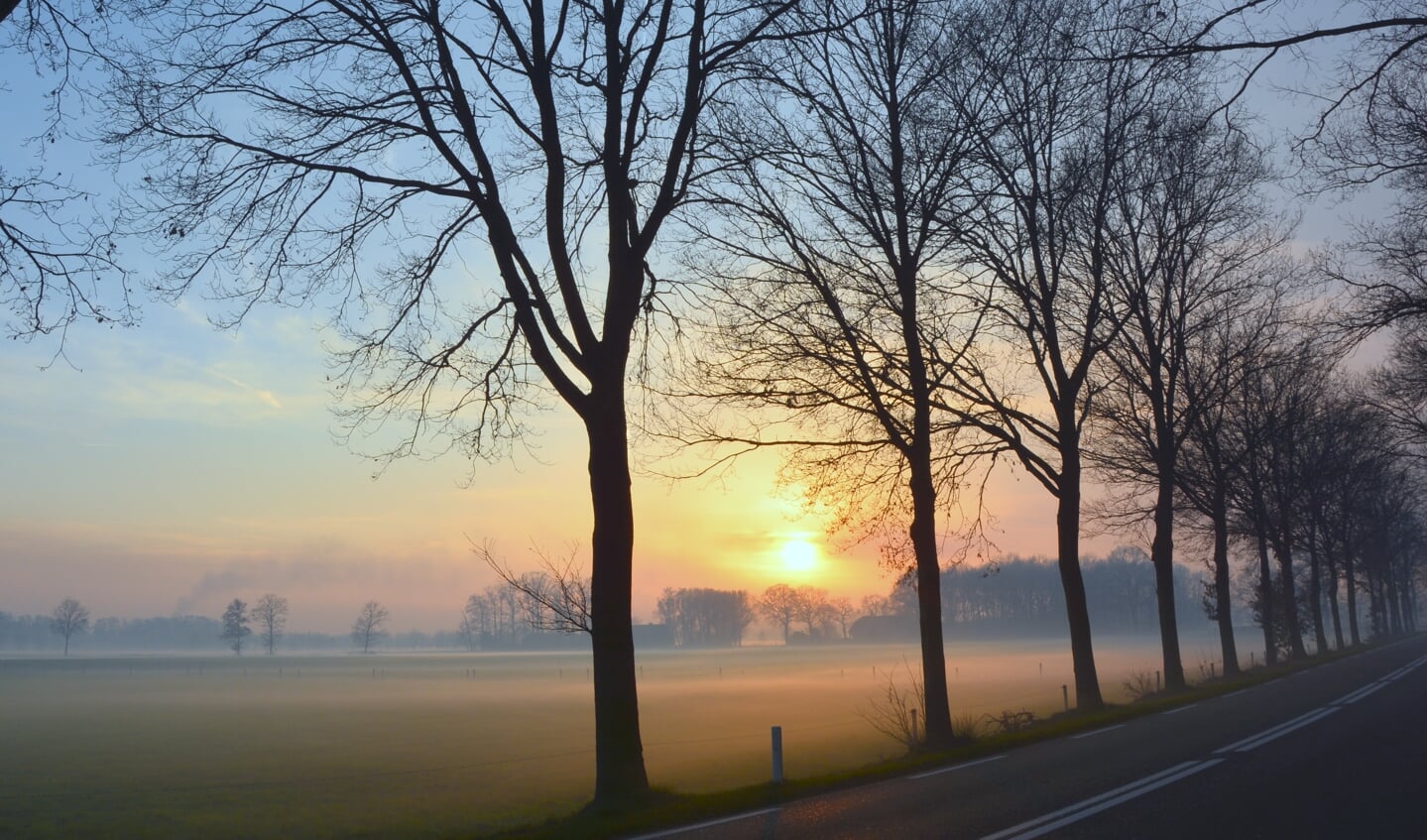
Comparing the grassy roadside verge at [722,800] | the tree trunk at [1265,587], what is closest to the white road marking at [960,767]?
the grassy roadside verge at [722,800]

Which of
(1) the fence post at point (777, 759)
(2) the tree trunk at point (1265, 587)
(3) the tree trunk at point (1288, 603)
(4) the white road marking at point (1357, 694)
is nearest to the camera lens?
(1) the fence post at point (777, 759)

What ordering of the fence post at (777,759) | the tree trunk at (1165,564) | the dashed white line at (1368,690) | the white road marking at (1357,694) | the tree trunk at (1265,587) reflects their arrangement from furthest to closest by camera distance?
the tree trunk at (1265,587)
the tree trunk at (1165,564)
the dashed white line at (1368,690)
the white road marking at (1357,694)
the fence post at (777,759)

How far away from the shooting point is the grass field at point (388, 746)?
2762cm

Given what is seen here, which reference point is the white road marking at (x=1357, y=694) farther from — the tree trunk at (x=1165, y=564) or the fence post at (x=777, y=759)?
the fence post at (x=777, y=759)

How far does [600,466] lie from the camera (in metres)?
12.1

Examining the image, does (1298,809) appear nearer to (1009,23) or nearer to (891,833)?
(891,833)

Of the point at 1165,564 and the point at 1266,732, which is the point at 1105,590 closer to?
the point at 1165,564

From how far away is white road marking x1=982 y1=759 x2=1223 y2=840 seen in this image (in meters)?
7.83

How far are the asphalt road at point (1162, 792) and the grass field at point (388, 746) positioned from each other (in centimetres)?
1143

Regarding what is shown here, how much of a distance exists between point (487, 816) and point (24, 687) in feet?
358

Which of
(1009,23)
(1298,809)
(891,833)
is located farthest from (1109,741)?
(1009,23)

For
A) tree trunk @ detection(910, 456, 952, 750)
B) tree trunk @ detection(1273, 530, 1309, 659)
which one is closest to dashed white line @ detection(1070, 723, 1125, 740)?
tree trunk @ detection(910, 456, 952, 750)

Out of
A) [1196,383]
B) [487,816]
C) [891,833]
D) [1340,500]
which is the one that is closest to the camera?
A: [891,833]

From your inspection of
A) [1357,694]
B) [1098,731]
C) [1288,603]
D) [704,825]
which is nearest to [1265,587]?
[1288,603]
